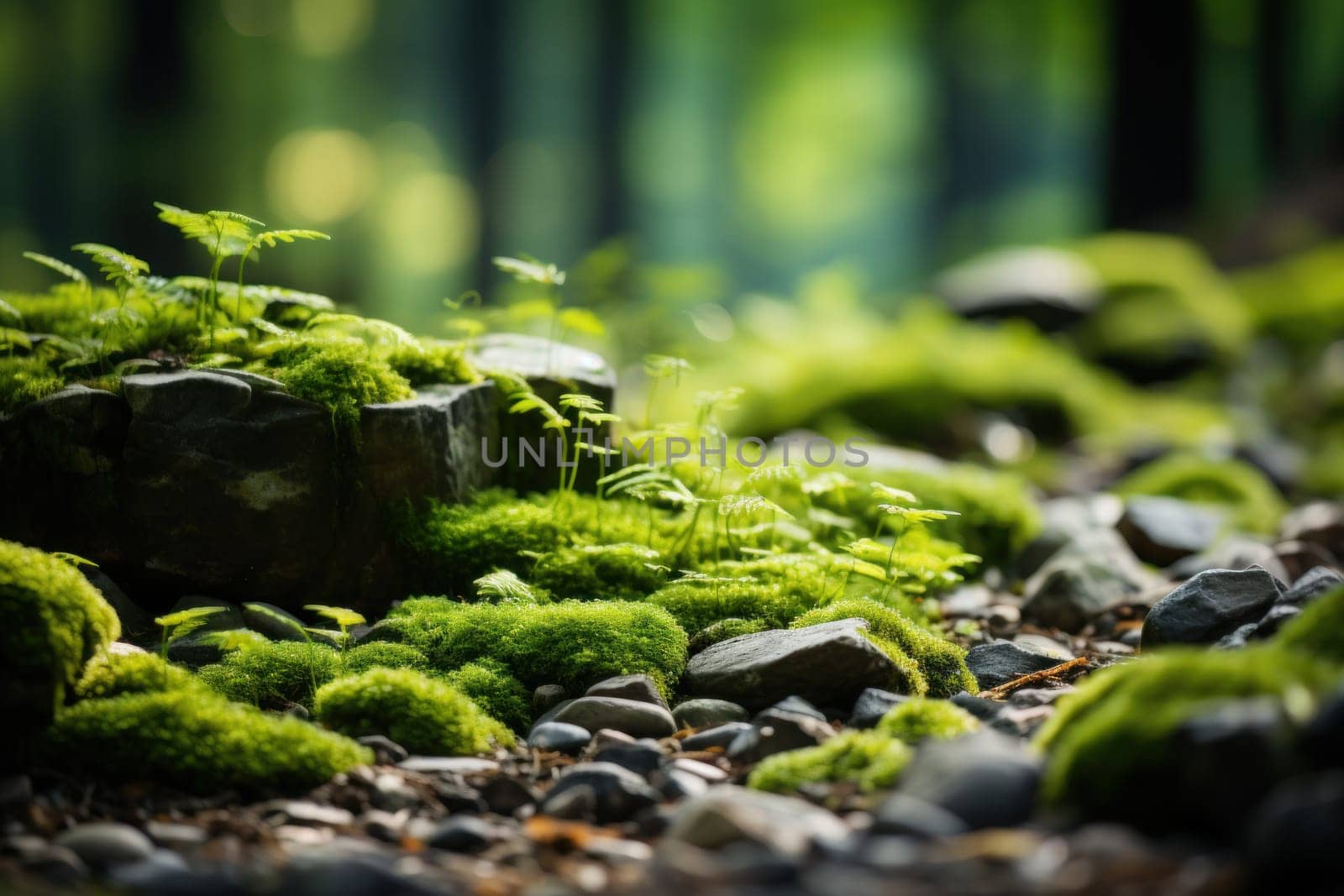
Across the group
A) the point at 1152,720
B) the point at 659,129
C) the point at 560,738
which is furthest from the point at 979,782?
the point at 659,129

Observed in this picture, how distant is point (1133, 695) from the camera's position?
2.36m

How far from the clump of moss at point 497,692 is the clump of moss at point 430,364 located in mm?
1590

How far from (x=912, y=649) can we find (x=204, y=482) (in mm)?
2870

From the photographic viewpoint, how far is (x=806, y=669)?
3.44 m

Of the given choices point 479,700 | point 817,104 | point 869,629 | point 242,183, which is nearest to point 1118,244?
point 869,629

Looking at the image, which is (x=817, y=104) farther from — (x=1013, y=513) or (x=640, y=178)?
(x=1013, y=513)

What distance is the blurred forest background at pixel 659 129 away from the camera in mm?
16109

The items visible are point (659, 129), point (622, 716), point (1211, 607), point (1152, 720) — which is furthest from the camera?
point (659, 129)

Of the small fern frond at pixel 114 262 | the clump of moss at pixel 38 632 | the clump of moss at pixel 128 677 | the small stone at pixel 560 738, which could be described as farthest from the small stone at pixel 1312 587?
the small fern frond at pixel 114 262

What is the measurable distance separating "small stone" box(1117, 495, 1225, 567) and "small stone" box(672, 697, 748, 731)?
347 cm

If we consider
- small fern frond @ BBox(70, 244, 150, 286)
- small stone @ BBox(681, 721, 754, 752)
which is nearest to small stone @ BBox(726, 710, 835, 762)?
small stone @ BBox(681, 721, 754, 752)

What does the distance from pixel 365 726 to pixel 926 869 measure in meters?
1.89

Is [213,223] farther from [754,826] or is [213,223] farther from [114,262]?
[754,826]

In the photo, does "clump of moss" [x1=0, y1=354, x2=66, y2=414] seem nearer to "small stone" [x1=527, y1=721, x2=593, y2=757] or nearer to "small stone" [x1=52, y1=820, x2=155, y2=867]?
"small stone" [x1=52, y1=820, x2=155, y2=867]
